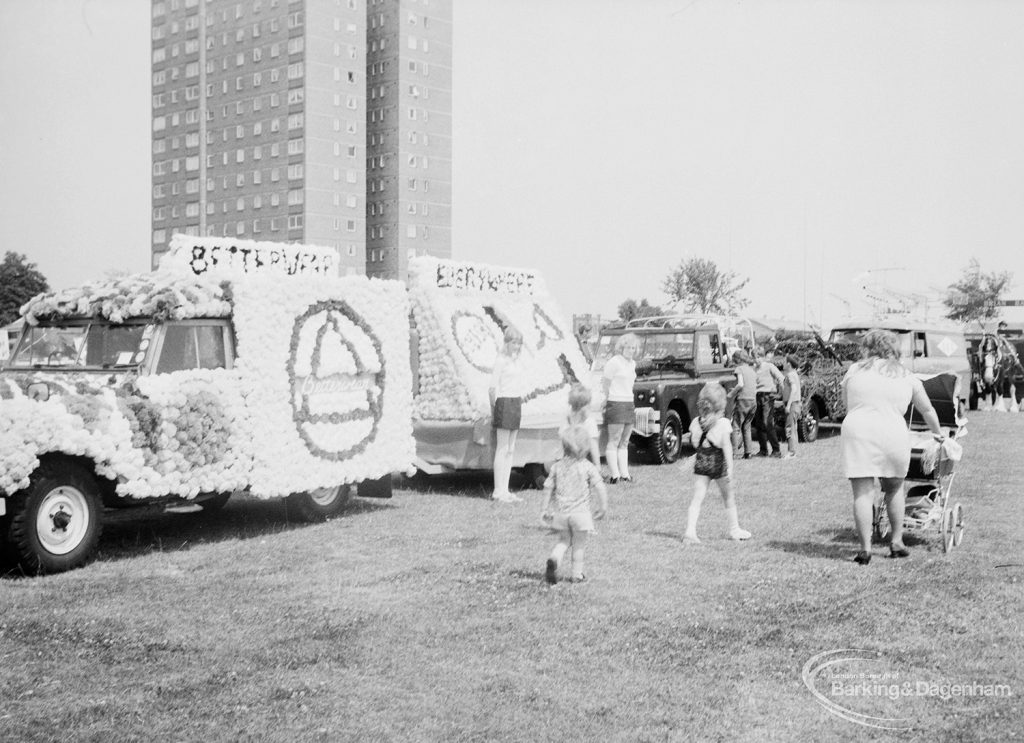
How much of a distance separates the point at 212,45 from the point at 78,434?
10343 centimetres

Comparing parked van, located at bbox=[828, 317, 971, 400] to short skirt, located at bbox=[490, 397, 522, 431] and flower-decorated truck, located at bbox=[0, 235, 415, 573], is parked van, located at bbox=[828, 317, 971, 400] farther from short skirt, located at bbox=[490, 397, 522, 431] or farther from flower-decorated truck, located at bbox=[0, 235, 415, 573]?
flower-decorated truck, located at bbox=[0, 235, 415, 573]

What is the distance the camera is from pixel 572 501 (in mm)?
7301

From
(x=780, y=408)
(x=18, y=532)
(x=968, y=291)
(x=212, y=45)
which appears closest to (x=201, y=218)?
(x=212, y=45)

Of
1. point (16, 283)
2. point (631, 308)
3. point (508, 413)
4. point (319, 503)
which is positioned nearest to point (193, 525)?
point (319, 503)

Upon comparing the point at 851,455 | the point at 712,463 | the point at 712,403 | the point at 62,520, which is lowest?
the point at 62,520

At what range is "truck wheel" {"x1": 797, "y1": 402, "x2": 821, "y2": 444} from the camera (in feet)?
58.7

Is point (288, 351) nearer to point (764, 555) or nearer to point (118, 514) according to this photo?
point (118, 514)

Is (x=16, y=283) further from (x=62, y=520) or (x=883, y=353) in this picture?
(x=883, y=353)

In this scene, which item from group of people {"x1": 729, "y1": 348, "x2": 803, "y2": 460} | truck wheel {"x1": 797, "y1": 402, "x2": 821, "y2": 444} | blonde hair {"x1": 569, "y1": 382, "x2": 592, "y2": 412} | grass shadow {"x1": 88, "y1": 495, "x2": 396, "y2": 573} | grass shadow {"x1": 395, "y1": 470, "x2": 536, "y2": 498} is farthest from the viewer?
truck wheel {"x1": 797, "y1": 402, "x2": 821, "y2": 444}

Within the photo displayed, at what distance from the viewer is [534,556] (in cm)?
823

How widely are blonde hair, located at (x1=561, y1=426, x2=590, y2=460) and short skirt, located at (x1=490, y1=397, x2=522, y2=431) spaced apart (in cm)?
347

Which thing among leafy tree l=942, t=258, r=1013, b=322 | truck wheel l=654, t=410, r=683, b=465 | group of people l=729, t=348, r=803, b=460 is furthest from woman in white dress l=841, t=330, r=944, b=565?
leafy tree l=942, t=258, r=1013, b=322

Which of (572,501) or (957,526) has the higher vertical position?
(572,501)

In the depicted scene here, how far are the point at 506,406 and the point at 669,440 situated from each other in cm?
432
